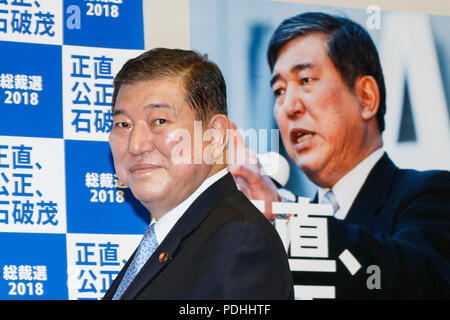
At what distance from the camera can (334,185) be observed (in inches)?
113

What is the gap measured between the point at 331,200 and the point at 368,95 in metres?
A: 0.41

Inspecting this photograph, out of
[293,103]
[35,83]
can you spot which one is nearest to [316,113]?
[293,103]

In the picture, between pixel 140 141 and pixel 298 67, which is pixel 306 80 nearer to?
pixel 298 67

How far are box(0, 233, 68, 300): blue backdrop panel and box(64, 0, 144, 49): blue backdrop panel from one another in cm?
68

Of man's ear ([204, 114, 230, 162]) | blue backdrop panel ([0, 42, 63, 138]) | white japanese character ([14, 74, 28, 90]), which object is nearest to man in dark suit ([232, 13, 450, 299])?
blue backdrop panel ([0, 42, 63, 138])

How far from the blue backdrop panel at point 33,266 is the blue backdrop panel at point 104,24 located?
0.68 meters

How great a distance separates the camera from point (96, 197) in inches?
104

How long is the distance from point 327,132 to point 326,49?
31 centimetres

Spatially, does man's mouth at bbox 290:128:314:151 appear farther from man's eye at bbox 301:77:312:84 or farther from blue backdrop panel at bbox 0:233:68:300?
blue backdrop panel at bbox 0:233:68:300

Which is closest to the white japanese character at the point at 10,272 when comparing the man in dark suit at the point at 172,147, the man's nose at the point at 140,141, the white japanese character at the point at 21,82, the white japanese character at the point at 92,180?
the white japanese character at the point at 92,180

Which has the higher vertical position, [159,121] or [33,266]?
[159,121]

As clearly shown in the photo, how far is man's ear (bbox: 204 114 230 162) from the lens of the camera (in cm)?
186
